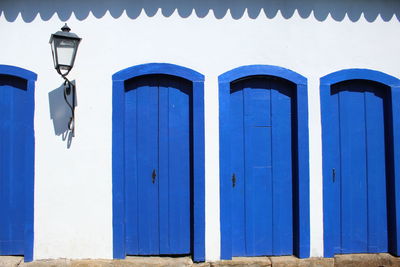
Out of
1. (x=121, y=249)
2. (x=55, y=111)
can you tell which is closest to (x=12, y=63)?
(x=55, y=111)

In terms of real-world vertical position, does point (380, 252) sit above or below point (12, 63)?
below

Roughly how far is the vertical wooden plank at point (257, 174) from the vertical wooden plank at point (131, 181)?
1412mm

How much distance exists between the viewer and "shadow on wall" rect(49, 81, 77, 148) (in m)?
4.01

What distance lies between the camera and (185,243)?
13.5ft

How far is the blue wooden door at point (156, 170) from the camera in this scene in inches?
161

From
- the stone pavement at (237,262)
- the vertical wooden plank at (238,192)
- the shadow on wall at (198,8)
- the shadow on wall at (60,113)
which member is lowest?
the stone pavement at (237,262)

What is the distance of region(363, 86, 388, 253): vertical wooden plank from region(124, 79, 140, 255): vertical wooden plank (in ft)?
9.88

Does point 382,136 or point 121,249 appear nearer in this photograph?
point 121,249

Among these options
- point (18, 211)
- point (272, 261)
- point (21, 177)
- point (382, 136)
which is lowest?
point (272, 261)

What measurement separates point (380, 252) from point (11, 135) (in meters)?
4.97

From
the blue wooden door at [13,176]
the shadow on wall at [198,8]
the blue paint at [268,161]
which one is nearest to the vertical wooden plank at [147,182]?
the blue paint at [268,161]

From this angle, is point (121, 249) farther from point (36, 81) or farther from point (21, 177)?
point (36, 81)

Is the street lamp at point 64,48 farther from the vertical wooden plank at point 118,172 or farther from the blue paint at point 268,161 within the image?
the blue paint at point 268,161

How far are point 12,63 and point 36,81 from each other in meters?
0.38
